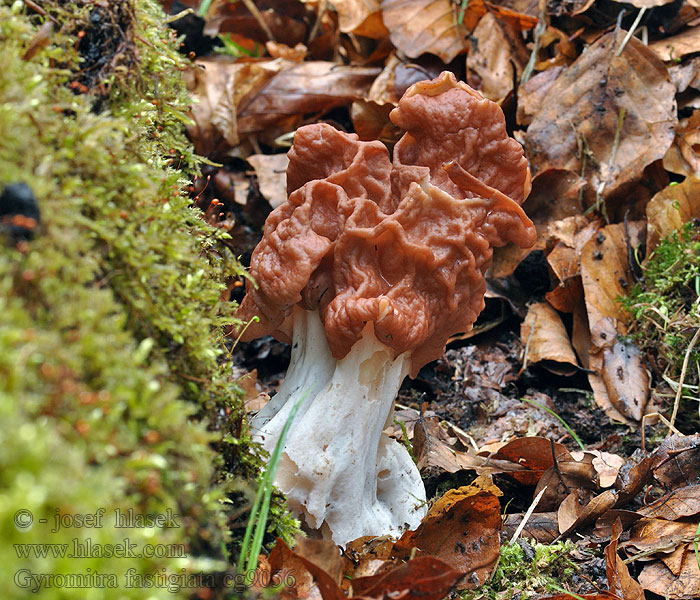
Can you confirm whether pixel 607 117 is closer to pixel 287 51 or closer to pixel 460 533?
pixel 287 51

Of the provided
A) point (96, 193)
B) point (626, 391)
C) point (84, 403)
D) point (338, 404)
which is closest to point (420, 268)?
point (338, 404)

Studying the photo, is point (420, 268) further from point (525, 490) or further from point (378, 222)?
point (525, 490)

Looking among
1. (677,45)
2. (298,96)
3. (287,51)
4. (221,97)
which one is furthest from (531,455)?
(287,51)

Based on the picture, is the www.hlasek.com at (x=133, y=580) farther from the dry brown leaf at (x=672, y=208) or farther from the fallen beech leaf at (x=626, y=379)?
the dry brown leaf at (x=672, y=208)

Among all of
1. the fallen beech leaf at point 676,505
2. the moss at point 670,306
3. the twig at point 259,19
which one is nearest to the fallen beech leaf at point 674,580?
the fallen beech leaf at point 676,505

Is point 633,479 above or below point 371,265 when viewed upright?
below
